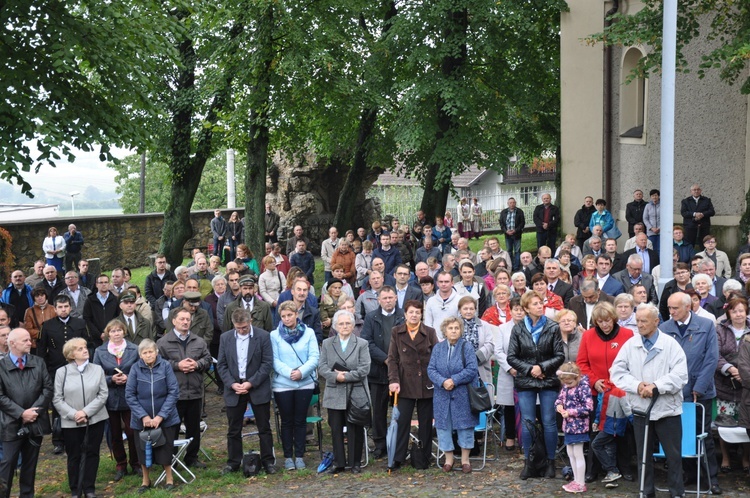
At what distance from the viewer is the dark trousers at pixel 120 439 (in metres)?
10.4

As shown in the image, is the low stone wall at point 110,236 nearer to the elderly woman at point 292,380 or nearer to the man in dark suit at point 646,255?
the man in dark suit at point 646,255

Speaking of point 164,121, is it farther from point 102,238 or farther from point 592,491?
point 592,491

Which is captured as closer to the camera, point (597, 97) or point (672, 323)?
point (672, 323)

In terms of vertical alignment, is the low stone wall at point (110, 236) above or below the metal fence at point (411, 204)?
below

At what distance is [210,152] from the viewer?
77.1 feet

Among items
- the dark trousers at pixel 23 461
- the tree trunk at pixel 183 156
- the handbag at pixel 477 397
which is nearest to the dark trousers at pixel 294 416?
the handbag at pixel 477 397

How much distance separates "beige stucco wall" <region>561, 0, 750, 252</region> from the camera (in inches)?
774

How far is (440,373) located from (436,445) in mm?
1194

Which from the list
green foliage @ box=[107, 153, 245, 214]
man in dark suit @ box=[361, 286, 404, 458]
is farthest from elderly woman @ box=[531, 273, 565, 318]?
green foliage @ box=[107, 153, 245, 214]

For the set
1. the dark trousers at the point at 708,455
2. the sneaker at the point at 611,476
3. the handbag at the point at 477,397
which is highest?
the handbag at the point at 477,397

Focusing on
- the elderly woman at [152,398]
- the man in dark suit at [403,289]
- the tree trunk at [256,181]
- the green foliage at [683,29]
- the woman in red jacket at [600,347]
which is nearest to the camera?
the woman in red jacket at [600,347]

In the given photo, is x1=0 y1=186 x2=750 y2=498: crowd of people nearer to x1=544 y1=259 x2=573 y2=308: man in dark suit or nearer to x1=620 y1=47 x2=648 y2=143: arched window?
x1=544 y1=259 x2=573 y2=308: man in dark suit

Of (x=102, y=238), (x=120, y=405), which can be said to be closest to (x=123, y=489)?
(x=120, y=405)

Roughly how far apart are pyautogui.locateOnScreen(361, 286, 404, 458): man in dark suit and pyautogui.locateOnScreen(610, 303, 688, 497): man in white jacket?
9.69ft
